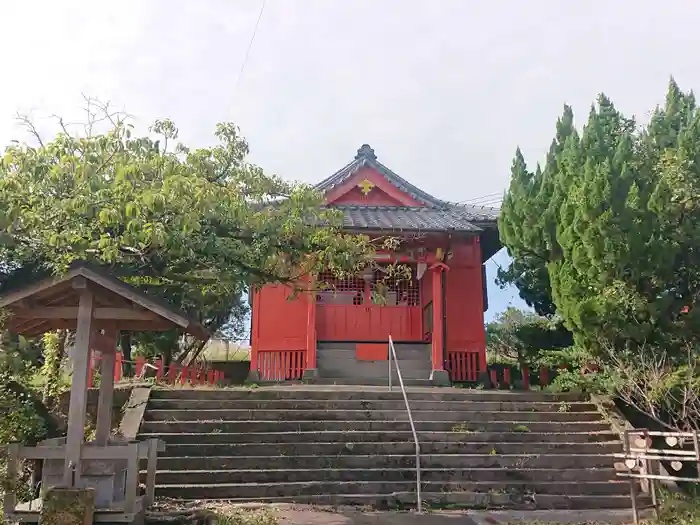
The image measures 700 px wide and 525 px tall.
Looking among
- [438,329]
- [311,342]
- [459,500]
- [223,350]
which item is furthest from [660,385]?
[223,350]

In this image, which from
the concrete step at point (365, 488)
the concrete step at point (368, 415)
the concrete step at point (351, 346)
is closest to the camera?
the concrete step at point (365, 488)

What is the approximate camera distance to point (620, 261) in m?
10.5

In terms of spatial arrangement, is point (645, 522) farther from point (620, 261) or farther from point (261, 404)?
point (261, 404)

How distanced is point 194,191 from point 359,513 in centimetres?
457

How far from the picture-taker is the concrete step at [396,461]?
29.7 ft

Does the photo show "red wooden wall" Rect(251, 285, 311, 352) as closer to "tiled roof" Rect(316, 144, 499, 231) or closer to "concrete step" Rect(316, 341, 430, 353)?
"concrete step" Rect(316, 341, 430, 353)

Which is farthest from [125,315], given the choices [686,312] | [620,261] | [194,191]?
[686,312]

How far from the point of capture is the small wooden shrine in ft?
20.2

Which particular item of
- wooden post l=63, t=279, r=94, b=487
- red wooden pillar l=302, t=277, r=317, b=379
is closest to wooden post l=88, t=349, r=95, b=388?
wooden post l=63, t=279, r=94, b=487

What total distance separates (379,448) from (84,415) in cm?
474

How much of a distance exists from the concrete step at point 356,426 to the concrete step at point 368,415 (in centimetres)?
10

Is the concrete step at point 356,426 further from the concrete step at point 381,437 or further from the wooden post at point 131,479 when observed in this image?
the wooden post at point 131,479

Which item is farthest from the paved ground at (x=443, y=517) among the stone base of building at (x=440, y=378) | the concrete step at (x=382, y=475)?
the stone base of building at (x=440, y=378)

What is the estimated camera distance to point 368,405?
11.0m
